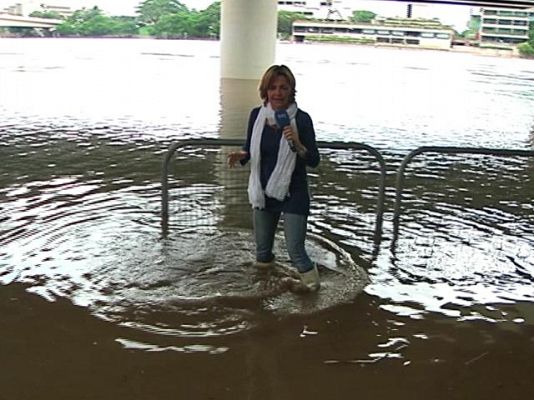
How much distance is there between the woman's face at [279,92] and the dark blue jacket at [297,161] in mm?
144

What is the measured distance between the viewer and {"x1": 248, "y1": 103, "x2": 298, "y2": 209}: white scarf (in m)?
4.91

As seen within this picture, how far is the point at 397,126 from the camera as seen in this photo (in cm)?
1689

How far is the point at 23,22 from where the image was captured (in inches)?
2603

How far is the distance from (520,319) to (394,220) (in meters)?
2.65

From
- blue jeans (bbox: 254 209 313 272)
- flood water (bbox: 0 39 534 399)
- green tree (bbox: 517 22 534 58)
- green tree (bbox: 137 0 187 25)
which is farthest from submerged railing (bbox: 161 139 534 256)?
green tree (bbox: 517 22 534 58)

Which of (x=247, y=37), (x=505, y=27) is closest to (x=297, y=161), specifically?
(x=247, y=37)

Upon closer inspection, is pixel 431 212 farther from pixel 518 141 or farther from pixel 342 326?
pixel 518 141

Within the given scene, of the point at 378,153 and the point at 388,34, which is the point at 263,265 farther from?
the point at 388,34

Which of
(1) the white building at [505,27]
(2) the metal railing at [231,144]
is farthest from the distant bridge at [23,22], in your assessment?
(2) the metal railing at [231,144]

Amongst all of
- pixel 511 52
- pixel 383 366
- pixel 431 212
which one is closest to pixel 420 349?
pixel 383 366

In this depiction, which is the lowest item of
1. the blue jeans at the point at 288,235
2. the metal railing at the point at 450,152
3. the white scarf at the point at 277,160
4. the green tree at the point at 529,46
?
the blue jeans at the point at 288,235

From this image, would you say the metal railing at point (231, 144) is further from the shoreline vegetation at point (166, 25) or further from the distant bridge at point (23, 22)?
the shoreline vegetation at point (166, 25)

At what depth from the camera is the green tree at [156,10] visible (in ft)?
248

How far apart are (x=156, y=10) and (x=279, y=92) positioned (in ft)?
250
